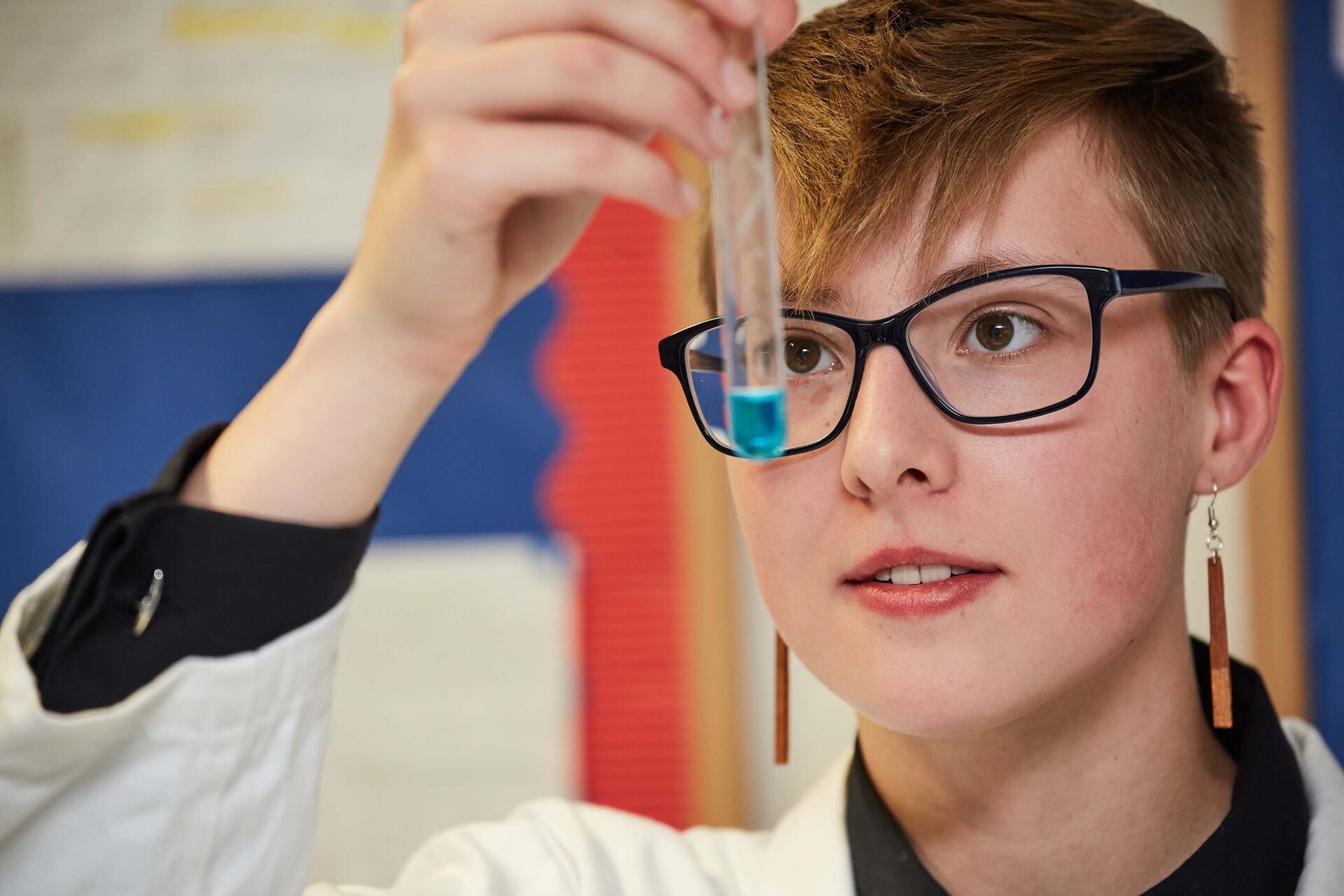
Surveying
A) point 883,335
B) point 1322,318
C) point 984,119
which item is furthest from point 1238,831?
point 1322,318

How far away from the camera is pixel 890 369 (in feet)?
3.43

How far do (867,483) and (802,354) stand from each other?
203 mm

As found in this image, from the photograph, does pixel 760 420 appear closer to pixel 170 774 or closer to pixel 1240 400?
pixel 170 774

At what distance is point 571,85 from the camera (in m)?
0.67

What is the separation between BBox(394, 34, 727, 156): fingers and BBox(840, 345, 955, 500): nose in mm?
389

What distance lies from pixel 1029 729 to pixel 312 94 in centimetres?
185

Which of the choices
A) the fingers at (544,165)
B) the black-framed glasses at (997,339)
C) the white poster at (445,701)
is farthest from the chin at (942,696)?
the white poster at (445,701)

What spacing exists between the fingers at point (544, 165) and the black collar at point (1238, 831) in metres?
0.84

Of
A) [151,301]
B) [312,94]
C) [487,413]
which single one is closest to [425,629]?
[487,413]

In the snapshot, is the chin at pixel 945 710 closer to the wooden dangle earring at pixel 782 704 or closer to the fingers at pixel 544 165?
the wooden dangle earring at pixel 782 704

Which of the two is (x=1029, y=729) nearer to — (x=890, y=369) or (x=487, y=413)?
(x=890, y=369)

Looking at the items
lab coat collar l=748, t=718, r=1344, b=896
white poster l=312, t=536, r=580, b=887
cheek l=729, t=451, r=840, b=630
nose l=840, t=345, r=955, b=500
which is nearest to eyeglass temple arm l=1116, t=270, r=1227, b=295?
nose l=840, t=345, r=955, b=500

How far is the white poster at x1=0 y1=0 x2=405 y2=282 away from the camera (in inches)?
90.2

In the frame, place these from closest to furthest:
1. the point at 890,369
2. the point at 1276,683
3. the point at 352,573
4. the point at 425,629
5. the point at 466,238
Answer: the point at 466,238, the point at 352,573, the point at 890,369, the point at 1276,683, the point at 425,629
